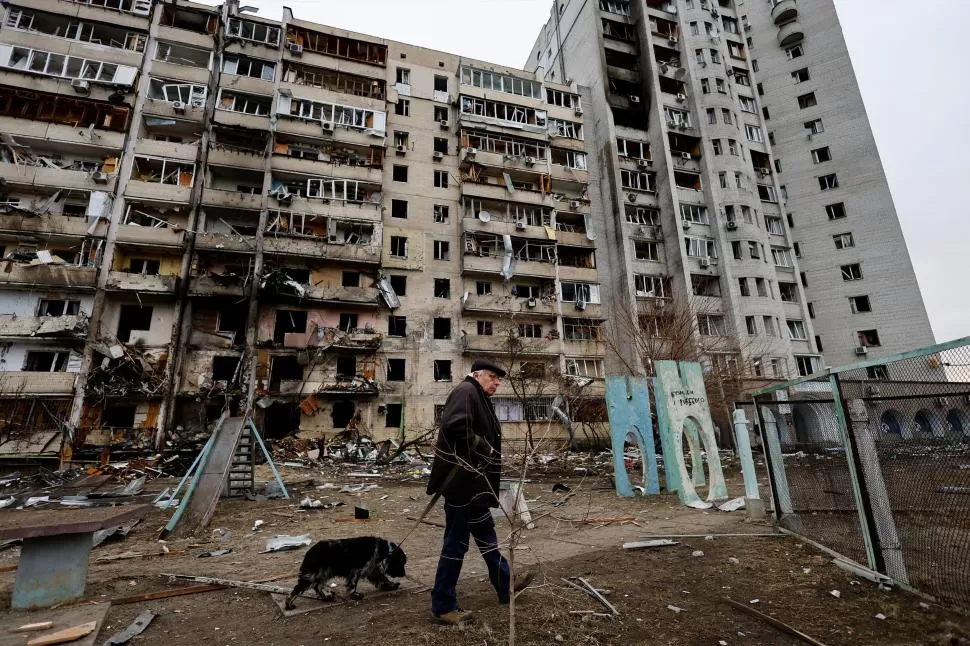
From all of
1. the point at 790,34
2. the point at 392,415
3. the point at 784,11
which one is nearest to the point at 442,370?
the point at 392,415

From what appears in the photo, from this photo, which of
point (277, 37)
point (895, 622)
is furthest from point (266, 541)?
point (277, 37)

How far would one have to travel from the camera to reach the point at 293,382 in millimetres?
22891

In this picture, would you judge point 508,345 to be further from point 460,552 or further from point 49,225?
point 49,225

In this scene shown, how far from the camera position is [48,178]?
71.9 ft

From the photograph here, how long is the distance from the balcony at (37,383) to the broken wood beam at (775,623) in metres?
26.9

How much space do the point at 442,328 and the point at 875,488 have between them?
77.9 ft

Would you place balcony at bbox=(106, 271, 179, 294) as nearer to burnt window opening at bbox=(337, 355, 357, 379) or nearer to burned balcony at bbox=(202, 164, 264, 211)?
burned balcony at bbox=(202, 164, 264, 211)

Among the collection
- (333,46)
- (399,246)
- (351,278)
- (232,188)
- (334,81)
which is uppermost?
(333,46)

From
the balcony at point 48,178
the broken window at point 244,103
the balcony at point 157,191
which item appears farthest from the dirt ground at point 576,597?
the broken window at point 244,103

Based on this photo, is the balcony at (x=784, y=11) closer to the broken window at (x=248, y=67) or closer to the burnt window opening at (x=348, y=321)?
the broken window at (x=248, y=67)

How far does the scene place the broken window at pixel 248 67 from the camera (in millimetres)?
26420

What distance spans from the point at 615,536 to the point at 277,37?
33.7m

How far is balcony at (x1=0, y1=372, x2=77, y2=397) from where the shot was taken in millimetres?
19250

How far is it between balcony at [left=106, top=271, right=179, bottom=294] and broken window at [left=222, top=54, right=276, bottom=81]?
13835mm
